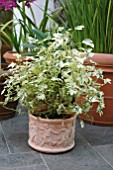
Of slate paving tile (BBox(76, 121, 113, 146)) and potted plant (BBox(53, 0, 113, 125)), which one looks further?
potted plant (BBox(53, 0, 113, 125))

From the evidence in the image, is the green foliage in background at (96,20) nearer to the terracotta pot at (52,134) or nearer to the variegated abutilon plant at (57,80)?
the variegated abutilon plant at (57,80)

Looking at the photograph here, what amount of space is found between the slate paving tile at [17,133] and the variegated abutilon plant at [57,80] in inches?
10.3

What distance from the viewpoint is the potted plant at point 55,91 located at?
1.52 m

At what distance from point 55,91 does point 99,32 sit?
0.67 meters

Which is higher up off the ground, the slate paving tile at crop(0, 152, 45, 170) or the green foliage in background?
the green foliage in background

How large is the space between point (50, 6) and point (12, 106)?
1.61 metres

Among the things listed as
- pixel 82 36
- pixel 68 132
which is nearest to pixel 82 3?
pixel 82 36

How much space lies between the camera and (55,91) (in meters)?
1.59

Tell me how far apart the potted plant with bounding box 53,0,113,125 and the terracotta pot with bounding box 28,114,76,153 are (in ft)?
1.56

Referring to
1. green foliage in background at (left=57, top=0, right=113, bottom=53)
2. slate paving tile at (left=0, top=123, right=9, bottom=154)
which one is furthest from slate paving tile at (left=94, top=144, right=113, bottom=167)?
green foliage in background at (left=57, top=0, right=113, bottom=53)

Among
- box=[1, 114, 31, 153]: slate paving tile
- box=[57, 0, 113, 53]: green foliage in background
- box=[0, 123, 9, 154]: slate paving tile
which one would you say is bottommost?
box=[1, 114, 31, 153]: slate paving tile

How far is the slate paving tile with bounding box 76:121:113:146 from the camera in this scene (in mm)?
1828

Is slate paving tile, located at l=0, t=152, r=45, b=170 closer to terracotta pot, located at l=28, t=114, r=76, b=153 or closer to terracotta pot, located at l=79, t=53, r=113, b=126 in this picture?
terracotta pot, located at l=28, t=114, r=76, b=153

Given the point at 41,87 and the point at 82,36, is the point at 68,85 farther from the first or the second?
the point at 82,36
